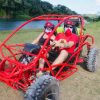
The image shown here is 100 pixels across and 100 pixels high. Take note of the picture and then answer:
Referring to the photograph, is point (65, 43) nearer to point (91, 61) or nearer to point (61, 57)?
point (61, 57)

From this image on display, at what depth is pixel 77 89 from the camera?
252 inches

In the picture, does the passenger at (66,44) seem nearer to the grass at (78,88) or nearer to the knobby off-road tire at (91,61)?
the grass at (78,88)

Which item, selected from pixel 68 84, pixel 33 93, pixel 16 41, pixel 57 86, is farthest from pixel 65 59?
pixel 16 41

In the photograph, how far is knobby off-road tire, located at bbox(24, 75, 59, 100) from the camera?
4.89 meters

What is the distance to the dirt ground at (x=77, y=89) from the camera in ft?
19.3

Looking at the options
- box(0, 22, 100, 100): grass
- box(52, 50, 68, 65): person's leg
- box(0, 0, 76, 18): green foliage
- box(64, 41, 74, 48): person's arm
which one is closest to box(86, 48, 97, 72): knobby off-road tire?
box(0, 22, 100, 100): grass

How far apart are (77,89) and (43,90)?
1.56 metres

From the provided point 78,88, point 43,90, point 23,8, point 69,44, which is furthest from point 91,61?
point 23,8

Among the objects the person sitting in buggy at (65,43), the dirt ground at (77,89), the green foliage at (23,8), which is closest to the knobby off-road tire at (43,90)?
the dirt ground at (77,89)

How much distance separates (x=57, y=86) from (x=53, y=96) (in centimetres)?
19

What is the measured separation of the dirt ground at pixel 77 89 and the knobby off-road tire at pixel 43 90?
59 centimetres

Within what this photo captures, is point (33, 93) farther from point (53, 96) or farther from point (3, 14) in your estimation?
point (3, 14)

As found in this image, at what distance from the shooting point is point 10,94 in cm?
588

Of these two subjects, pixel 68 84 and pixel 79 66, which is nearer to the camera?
pixel 68 84
